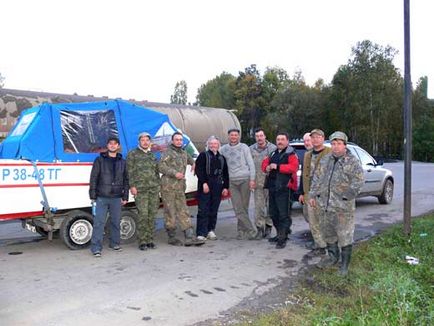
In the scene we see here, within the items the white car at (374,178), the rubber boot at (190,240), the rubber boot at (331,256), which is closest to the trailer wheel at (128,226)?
the rubber boot at (190,240)

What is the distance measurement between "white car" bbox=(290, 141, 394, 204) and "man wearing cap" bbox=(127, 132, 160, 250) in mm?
5890

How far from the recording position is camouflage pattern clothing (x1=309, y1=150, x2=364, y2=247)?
6188 mm

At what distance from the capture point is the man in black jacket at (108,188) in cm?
737

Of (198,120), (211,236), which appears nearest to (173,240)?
(211,236)

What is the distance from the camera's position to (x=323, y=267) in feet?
21.5

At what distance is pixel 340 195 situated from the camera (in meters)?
6.24

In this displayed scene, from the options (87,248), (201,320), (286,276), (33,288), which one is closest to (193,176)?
(87,248)

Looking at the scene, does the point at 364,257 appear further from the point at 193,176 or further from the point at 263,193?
the point at 193,176

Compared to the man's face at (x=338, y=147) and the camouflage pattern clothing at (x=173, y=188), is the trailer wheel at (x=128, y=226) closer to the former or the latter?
the camouflage pattern clothing at (x=173, y=188)

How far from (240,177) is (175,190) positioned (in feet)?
3.95

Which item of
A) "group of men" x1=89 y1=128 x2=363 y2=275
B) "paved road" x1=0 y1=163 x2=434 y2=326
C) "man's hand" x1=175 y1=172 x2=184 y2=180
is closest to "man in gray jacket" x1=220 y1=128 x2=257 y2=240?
"group of men" x1=89 y1=128 x2=363 y2=275

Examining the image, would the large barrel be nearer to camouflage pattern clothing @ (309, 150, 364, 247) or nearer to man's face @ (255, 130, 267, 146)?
man's face @ (255, 130, 267, 146)

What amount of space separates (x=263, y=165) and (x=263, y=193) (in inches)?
24.0

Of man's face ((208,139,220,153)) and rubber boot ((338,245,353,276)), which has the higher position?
man's face ((208,139,220,153))
